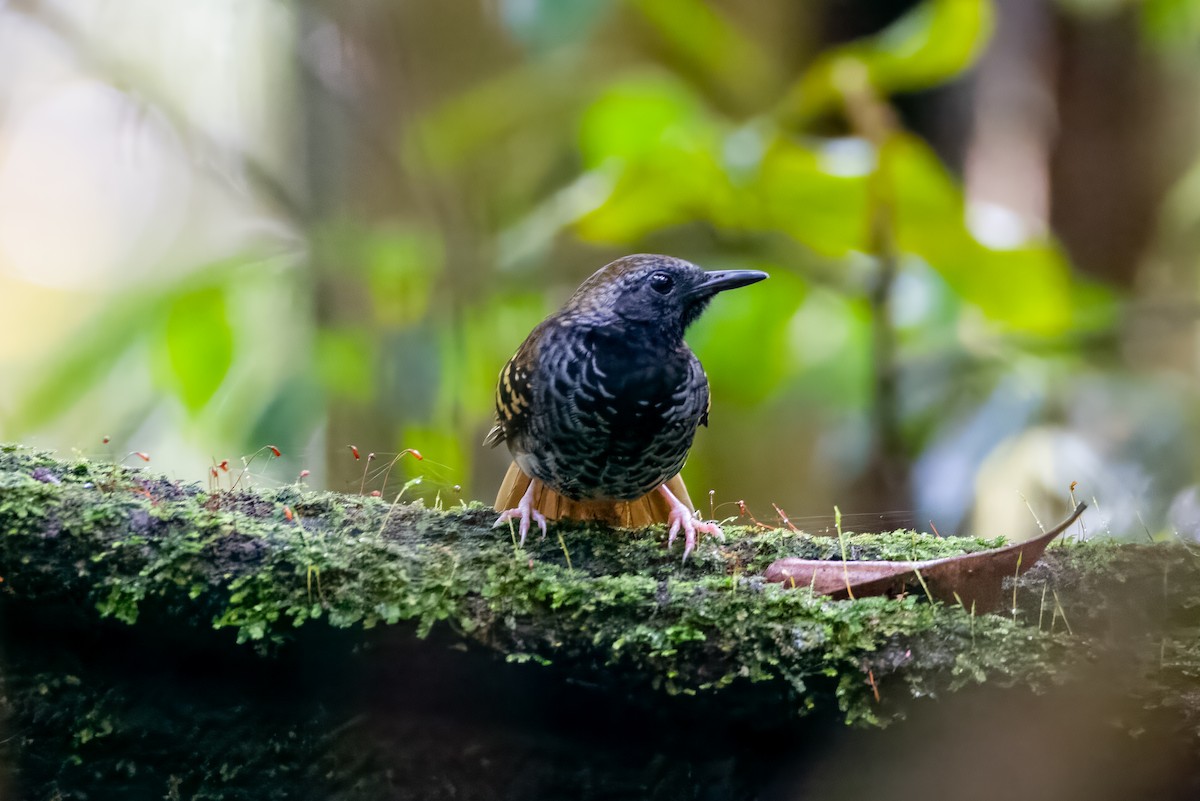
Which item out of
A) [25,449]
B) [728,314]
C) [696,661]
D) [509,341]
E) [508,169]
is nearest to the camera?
[696,661]

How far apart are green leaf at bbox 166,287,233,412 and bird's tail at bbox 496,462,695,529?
787 mm

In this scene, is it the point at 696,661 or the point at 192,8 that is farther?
the point at 192,8

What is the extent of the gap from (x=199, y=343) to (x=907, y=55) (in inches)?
74.6

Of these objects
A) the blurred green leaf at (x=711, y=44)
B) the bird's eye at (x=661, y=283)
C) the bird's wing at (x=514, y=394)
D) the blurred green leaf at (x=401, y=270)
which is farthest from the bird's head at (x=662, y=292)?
the blurred green leaf at (x=711, y=44)

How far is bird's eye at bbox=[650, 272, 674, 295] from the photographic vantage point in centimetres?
133

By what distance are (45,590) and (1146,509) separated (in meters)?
1.69

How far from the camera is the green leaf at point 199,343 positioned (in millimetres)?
1745

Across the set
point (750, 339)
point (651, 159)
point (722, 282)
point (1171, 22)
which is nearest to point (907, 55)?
point (1171, 22)

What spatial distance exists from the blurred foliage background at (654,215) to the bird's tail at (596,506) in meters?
0.16

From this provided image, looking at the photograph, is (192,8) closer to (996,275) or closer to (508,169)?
(508,169)

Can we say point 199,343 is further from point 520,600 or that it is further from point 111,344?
point 520,600

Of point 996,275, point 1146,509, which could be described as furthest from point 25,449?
point 996,275

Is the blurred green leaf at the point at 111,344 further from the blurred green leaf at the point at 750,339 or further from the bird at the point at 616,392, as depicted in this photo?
the blurred green leaf at the point at 750,339

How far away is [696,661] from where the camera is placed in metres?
0.85
